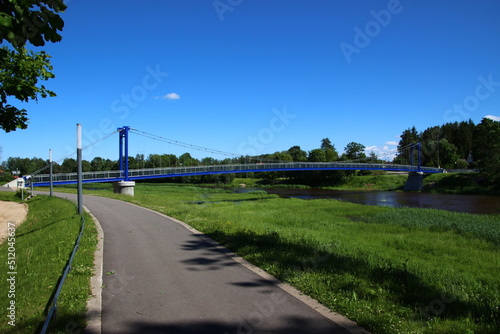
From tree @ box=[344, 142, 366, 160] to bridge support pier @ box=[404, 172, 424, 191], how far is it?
30546 millimetres

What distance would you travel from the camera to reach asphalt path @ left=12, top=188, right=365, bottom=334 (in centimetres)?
420

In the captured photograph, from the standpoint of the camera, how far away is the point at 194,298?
5160mm

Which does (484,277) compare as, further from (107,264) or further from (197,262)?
(107,264)

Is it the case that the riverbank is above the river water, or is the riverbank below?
above

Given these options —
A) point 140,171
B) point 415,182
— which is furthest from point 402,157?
point 140,171

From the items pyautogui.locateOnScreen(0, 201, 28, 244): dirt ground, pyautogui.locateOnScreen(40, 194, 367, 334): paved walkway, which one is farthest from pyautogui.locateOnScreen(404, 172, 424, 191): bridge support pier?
pyautogui.locateOnScreen(40, 194, 367, 334): paved walkway

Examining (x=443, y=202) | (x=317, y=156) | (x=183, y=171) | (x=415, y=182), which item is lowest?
(x=443, y=202)

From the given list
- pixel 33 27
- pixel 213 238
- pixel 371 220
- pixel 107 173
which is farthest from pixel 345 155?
pixel 33 27

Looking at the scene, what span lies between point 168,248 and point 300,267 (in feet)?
12.6

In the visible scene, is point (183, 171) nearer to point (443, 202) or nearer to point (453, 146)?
point (443, 202)

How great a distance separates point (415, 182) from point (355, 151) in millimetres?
34697

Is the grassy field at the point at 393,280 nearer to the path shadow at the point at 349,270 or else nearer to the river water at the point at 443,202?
the path shadow at the point at 349,270

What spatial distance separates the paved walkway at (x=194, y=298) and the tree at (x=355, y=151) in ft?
320

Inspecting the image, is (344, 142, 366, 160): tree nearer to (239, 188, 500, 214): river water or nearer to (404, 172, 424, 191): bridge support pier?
(404, 172, 424, 191): bridge support pier
